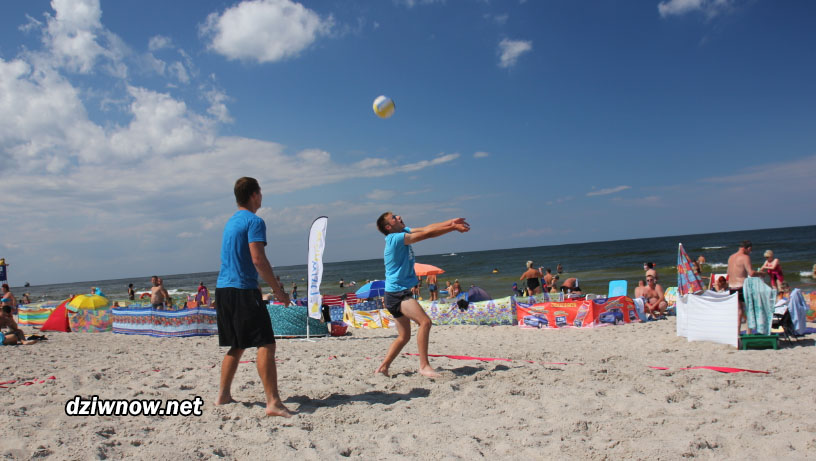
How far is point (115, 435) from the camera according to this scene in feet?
9.00

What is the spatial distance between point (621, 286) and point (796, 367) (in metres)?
8.63

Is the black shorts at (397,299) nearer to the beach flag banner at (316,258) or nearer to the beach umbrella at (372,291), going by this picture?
the beach flag banner at (316,258)

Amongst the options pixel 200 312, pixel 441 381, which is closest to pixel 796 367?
pixel 441 381

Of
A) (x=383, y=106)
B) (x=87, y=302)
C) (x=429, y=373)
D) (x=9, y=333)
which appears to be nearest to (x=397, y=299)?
(x=429, y=373)

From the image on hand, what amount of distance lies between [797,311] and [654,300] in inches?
151

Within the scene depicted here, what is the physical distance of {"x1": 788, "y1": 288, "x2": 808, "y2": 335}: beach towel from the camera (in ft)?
20.6

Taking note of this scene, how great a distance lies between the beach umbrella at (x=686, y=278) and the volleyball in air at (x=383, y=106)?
188 inches

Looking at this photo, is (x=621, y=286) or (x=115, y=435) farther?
(x=621, y=286)

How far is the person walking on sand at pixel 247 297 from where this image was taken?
3.05m

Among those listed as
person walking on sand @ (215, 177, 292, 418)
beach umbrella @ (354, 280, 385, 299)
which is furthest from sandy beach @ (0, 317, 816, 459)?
beach umbrella @ (354, 280, 385, 299)

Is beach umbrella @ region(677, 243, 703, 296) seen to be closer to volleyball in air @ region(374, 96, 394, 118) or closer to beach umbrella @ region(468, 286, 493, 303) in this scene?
volleyball in air @ region(374, 96, 394, 118)

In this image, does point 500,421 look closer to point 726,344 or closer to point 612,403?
point 612,403

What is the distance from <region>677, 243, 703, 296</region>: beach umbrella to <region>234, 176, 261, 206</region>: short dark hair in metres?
6.39

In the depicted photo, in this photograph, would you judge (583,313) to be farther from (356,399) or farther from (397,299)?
(356,399)
